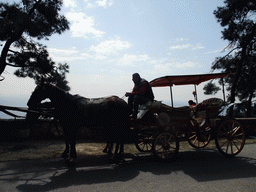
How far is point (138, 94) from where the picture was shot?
5.52 meters

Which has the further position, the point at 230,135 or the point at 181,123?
the point at 181,123

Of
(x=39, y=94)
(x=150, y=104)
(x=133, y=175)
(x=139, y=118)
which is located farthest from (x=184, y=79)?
(x=39, y=94)

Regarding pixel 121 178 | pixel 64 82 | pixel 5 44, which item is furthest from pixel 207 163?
pixel 5 44

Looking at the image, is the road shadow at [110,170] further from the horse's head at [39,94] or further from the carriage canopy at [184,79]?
the carriage canopy at [184,79]

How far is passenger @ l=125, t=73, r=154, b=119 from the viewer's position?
549 centimetres

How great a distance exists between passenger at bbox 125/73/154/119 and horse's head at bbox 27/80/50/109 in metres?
2.13

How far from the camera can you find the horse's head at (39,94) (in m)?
4.69

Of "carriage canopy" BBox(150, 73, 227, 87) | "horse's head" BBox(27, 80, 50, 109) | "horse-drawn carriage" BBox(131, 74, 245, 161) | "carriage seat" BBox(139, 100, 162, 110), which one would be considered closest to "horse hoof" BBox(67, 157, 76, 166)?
"horse's head" BBox(27, 80, 50, 109)

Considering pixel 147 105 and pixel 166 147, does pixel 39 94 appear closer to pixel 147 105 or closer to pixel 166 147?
pixel 147 105

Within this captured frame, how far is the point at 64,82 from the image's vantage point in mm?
11438

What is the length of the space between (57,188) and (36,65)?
9.02 metres

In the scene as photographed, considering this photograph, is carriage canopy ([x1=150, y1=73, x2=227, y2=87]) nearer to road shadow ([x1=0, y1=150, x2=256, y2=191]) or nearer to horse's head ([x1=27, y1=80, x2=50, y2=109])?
road shadow ([x1=0, y1=150, x2=256, y2=191])

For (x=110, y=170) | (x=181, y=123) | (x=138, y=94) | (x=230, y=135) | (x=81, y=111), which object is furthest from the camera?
(x=181, y=123)

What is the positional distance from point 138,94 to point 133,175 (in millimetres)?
2251
